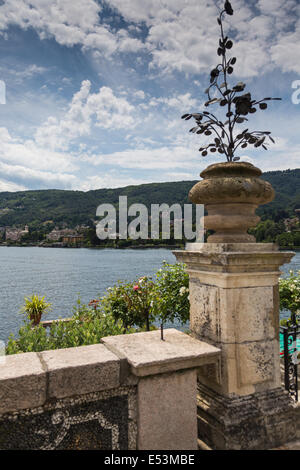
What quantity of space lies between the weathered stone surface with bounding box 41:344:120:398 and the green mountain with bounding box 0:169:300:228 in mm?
66426

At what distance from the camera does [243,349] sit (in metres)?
3.06

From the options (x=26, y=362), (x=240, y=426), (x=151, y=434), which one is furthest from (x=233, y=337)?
(x=26, y=362)

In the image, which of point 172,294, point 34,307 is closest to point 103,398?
point 172,294

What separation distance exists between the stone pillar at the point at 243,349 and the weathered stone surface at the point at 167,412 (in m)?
0.32

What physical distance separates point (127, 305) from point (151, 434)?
4.98 m

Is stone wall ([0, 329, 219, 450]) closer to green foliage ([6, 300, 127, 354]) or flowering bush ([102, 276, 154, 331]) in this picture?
green foliage ([6, 300, 127, 354])

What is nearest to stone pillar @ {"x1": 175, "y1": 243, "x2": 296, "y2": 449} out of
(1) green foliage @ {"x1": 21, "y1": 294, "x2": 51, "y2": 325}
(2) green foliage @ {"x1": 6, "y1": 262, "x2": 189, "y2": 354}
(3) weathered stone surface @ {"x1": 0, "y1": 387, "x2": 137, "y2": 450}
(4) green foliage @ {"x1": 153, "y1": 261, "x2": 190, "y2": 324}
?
(3) weathered stone surface @ {"x1": 0, "y1": 387, "x2": 137, "y2": 450}

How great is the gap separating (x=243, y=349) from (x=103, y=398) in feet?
4.30

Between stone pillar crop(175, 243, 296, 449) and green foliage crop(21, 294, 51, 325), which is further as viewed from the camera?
green foliage crop(21, 294, 51, 325)

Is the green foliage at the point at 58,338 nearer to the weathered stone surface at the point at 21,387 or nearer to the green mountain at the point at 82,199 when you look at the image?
the weathered stone surface at the point at 21,387

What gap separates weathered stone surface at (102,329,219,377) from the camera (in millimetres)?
2617

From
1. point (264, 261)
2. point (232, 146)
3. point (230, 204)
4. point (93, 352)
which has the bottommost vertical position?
point (93, 352)

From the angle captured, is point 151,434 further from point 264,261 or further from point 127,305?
point 127,305

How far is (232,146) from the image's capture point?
350cm
